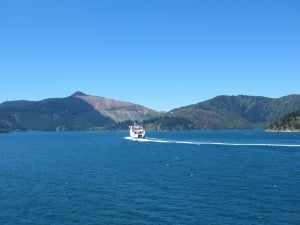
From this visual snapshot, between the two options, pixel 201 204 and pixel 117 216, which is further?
pixel 201 204

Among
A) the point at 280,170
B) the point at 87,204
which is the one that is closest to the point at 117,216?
the point at 87,204

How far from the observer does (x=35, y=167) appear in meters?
142

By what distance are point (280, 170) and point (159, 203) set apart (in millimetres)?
61253

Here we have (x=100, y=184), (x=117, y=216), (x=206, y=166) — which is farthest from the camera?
(x=206, y=166)

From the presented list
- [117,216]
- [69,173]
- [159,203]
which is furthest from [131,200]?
[69,173]

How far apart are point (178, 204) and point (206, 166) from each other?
63.4 meters

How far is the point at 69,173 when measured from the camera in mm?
123438

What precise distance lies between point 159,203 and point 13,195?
33.8 m

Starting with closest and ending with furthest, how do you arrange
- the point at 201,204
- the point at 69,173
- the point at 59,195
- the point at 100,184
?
the point at 201,204 → the point at 59,195 → the point at 100,184 → the point at 69,173

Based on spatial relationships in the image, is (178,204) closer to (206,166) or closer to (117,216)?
(117,216)

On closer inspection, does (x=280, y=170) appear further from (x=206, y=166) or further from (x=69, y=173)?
(x=69, y=173)

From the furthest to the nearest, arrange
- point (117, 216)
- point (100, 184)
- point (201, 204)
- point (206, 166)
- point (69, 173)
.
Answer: point (206, 166) < point (69, 173) < point (100, 184) < point (201, 204) < point (117, 216)

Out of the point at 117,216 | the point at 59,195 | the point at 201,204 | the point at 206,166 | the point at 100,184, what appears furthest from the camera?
the point at 206,166

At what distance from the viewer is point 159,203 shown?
77625mm
